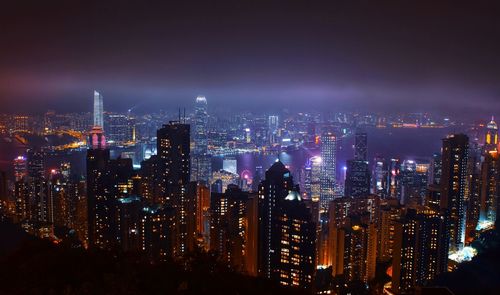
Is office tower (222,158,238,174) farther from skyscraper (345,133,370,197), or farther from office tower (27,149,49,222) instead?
office tower (27,149,49,222)

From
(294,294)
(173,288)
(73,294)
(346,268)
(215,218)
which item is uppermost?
(73,294)

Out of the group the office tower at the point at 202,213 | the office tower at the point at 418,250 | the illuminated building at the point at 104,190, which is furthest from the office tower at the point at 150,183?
the office tower at the point at 418,250

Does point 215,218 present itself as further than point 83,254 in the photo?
Yes

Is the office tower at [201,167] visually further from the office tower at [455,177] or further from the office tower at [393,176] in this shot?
the office tower at [455,177]

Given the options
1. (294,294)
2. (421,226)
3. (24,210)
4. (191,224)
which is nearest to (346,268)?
(421,226)

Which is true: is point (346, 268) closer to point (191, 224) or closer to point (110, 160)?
point (191, 224)

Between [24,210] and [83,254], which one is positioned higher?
[83,254]

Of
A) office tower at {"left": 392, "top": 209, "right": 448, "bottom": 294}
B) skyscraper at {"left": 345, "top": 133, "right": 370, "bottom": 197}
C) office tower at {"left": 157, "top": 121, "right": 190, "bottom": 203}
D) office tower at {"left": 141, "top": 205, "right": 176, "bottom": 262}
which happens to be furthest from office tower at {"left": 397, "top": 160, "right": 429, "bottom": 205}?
office tower at {"left": 141, "top": 205, "right": 176, "bottom": 262}
